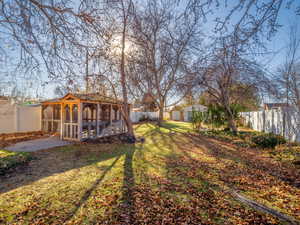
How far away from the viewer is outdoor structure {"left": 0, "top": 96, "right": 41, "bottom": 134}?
9156 millimetres

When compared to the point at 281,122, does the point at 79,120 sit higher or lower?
higher

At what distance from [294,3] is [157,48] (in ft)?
35.0

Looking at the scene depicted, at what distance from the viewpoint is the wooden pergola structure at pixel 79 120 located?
793cm

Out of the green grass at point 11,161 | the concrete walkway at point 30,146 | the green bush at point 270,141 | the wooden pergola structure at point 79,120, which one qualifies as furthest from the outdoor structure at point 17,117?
the green bush at point 270,141

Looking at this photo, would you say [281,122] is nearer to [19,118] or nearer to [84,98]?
[84,98]

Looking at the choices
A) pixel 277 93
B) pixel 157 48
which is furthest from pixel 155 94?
pixel 277 93

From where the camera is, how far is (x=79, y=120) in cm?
782

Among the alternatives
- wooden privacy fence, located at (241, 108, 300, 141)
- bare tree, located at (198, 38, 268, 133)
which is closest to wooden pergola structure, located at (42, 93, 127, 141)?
bare tree, located at (198, 38, 268, 133)

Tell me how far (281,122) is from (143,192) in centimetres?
938

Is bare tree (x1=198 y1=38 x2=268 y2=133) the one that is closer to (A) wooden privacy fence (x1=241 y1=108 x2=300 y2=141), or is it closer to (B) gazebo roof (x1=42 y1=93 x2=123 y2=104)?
(A) wooden privacy fence (x1=241 y1=108 x2=300 y2=141)

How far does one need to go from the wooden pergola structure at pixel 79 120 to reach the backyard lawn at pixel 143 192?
135 inches

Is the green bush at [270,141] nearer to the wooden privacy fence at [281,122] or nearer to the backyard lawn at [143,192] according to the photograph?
the wooden privacy fence at [281,122]

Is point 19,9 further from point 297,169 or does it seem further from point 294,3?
point 297,169

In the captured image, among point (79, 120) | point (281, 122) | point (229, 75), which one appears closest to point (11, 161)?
point (79, 120)
